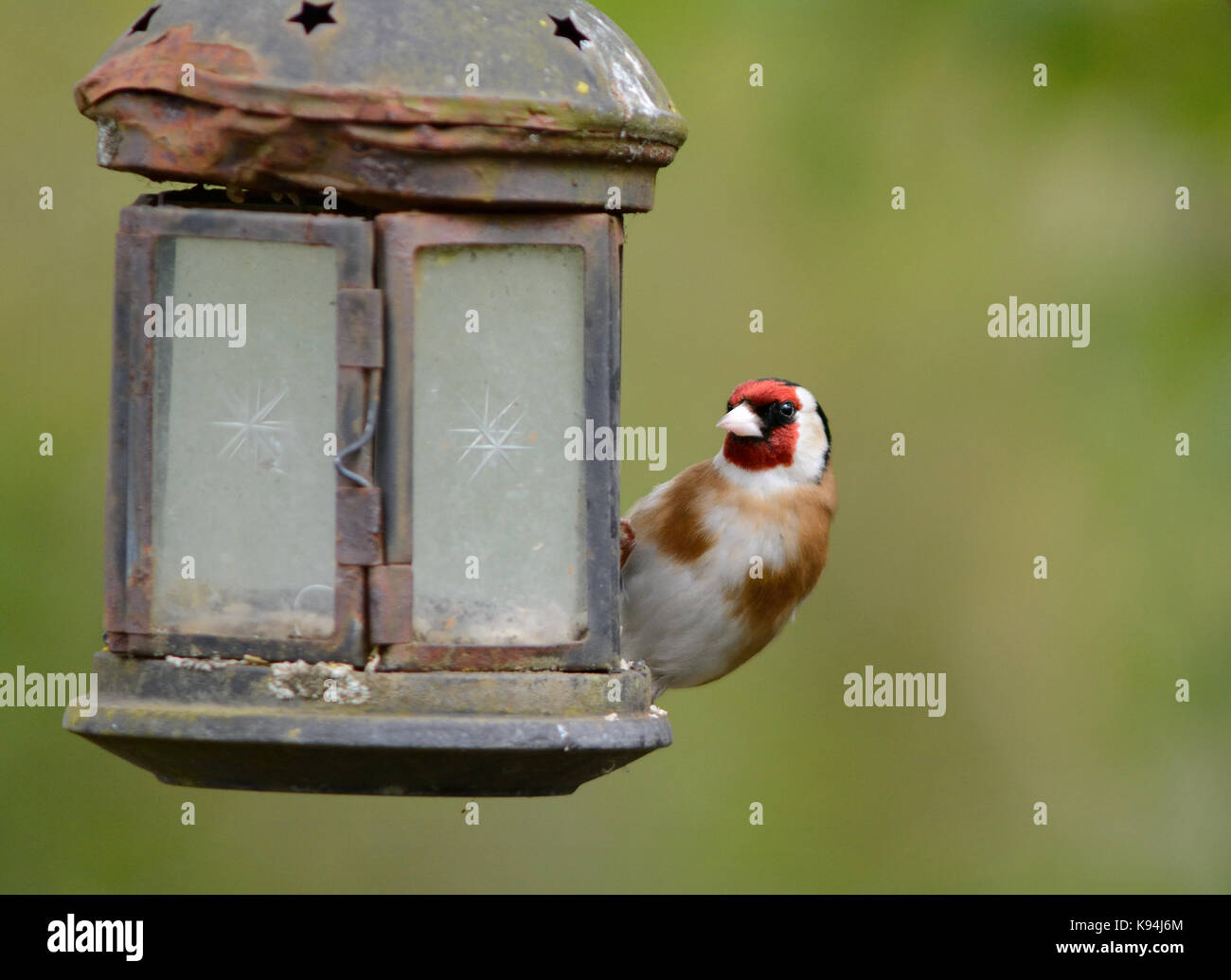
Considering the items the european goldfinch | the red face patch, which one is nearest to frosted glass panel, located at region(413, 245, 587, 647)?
the european goldfinch

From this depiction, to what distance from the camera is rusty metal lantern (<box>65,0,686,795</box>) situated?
3.81 metres

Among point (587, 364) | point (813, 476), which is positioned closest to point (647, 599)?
point (813, 476)

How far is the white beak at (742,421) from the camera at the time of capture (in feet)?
17.2

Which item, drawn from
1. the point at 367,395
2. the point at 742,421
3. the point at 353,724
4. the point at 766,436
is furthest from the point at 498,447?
the point at 766,436

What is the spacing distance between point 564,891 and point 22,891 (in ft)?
6.09

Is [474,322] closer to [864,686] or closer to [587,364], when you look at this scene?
[587,364]

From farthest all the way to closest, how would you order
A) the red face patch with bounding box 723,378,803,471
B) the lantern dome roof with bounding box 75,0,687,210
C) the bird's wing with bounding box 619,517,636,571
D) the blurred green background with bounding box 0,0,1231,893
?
the blurred green background with bounding box 0,0,1231,893
the red face patch with bounding box 723,378,803,471
the bird's wing with bounding box 619,517,636,571
the lantern dome roof with bounding box 75,0,687,210

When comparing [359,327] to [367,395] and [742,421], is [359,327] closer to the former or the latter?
[367,395]

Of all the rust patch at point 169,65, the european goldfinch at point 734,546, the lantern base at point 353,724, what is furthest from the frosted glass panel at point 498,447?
the european goldfinch at point 734,546

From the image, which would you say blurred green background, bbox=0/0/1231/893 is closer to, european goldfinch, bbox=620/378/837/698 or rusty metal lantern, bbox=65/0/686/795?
european goldfinch, bbox=620/378/837/698

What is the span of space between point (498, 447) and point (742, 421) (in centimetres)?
139

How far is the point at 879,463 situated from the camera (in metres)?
8.20

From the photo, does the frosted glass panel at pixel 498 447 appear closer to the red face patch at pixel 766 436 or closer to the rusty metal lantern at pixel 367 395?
the rusty metal lantern at pixel 367 395

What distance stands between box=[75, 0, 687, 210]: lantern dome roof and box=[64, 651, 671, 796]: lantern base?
83 centimetres
